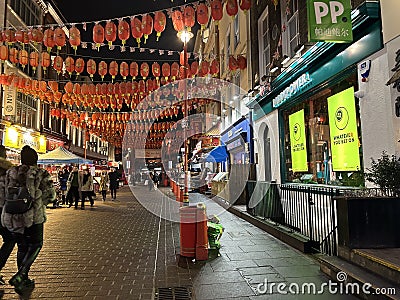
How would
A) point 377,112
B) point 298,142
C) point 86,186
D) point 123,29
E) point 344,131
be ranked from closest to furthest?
point 377,112 < point 344,131 < point 298,142 < point 123,29 < point 86,186

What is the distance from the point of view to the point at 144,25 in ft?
36.0

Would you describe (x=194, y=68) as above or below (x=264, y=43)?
below

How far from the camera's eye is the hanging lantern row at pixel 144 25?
10375 mm

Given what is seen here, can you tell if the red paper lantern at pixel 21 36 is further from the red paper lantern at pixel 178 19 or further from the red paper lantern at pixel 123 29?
the red paper lantern at pixel 178 19

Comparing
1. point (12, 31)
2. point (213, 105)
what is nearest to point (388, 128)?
point (12, 31)

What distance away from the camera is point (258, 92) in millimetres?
13445

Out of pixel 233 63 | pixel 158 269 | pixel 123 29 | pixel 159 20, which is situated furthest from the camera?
pixel 233 63

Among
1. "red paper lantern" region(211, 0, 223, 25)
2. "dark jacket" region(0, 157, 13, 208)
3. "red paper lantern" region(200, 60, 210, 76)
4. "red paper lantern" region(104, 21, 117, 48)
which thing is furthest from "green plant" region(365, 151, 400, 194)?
"red paper lantern" region(200, 60, 210, 76)

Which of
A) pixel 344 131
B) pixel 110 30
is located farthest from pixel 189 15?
pixel 344 131

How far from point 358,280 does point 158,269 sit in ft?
10.6

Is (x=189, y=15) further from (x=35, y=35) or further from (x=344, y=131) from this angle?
(x=344, y=131)

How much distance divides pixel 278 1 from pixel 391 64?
6.81 meters

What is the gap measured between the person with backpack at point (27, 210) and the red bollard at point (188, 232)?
2.44 metres

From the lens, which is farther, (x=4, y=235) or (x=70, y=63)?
(x=70, y=63)
